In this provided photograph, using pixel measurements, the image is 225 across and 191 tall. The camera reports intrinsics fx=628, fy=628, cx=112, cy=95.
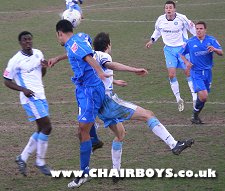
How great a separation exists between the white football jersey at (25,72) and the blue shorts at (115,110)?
4.01 feet

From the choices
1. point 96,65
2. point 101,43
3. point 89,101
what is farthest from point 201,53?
point 96,65

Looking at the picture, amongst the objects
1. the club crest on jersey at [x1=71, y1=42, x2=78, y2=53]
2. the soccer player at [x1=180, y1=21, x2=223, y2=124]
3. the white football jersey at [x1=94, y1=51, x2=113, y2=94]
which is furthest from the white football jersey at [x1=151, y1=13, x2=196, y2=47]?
the club crest on jersey at [x1=71, y1=42, x2=78, y2=53]

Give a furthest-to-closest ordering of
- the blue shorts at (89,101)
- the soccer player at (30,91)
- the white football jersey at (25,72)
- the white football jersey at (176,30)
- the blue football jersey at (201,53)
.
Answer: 1. the white football jersey at (176,30)
2. the blue football jersey at (201,53)
3. the white football jersey at (25,72)
4. the soccer player at (30,91)
5. the blue shorts at (89,101)

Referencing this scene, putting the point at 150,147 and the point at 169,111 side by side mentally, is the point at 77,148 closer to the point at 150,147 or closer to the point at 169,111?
the point at 150,147

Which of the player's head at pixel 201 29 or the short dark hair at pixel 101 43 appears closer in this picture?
the short dark hair at pixel 101 43

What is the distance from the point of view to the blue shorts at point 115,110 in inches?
367

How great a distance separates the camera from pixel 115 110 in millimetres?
9344

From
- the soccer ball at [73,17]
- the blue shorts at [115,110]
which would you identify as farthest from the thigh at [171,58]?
the blue shorts at [115,110]

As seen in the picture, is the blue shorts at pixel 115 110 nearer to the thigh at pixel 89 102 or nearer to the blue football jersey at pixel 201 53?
the thigh at pixel 89 102

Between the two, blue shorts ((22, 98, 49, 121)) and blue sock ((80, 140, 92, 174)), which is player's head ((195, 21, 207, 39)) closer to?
blue shorts ((22, 98, 49, 121))

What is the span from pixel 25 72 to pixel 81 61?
1.31 m

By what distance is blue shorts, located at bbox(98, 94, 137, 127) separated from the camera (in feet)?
30.6

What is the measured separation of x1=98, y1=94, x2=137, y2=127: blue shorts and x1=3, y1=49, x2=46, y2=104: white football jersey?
48.2 inches

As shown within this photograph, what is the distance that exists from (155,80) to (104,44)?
25.8ft
